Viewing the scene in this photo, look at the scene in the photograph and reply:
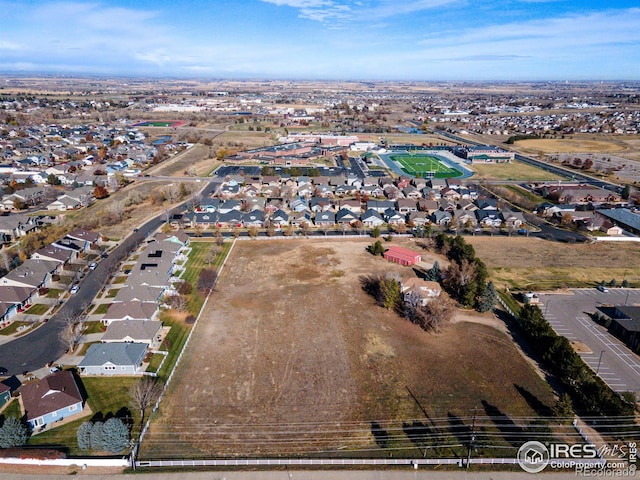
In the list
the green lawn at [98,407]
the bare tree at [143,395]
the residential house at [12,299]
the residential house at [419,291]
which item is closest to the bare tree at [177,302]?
the green lawn at [98,407]

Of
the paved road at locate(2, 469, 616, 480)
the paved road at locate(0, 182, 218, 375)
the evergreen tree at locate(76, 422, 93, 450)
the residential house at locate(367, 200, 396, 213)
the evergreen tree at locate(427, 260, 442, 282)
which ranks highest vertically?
the residential house at locate(367, 200, 396, 213)

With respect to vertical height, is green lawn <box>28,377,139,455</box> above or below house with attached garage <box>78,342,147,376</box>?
below

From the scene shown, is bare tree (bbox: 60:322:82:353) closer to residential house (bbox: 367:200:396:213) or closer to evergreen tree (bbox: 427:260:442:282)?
evergreen tree (bbox: 427:260:442:282)

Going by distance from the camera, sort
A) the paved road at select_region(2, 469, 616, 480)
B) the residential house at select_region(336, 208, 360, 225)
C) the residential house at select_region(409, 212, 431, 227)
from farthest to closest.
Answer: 1. the residential house at select_region(336, 208, 360, 225)
2. the residential house at select_region(409, 212, 431, 227)
3. the paved road at select_region(2, 469, 616, 480)

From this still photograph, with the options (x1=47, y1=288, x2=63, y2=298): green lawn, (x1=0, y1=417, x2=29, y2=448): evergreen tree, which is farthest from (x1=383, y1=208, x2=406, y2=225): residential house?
(x1=0, y1=417, x2=29, y2=448): evergreen tree

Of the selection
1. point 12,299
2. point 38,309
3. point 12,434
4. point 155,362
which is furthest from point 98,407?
point 12,299

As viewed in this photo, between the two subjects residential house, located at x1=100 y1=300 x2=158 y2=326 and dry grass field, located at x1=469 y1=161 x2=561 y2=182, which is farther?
dry grass field, located at x1=469 y1=161 x2=561 y2=182

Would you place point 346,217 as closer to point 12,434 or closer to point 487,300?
point 487,300

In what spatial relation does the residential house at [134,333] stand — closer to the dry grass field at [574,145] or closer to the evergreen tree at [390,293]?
the evergreen tree at [390,293]
